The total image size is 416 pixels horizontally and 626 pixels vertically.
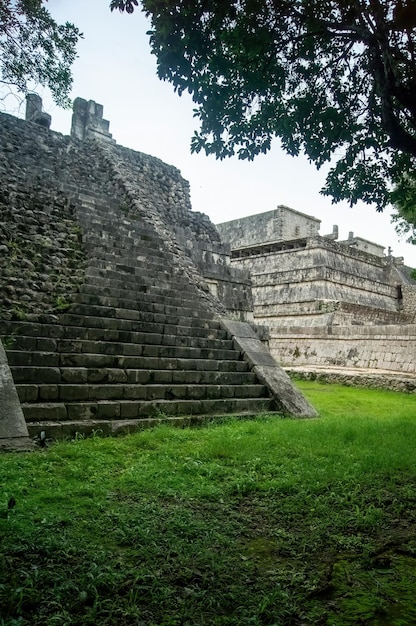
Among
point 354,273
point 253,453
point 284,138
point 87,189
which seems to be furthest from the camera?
point 354,273

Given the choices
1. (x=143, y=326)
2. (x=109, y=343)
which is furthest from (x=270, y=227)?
(x=109, y=343)

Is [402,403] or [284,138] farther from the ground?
[284,138]

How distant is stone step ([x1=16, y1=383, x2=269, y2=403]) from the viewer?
18.6 feet

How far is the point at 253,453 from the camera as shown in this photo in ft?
16.4

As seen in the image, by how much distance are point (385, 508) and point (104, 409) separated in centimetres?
351

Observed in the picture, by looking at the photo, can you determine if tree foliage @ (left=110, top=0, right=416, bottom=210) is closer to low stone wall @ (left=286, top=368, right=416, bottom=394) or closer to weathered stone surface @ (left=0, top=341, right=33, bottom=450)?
weathered stone surface @ (left=0, top=341, right=33, bottom=450)

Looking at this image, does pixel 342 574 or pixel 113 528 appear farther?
pixel 113 528

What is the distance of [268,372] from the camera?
334 inches

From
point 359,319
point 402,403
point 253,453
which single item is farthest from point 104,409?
point 359,319

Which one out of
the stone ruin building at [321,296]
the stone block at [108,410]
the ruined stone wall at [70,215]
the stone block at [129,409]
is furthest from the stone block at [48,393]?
the stone ruin building at [321,296]

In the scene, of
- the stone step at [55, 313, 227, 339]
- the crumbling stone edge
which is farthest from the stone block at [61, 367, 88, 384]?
the crumbling stone edge

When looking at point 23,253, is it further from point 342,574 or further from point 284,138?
point 342,574

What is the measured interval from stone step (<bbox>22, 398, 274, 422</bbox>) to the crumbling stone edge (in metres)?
0.41

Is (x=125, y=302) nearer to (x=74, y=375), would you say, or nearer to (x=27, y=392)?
(x=74, y=375)
